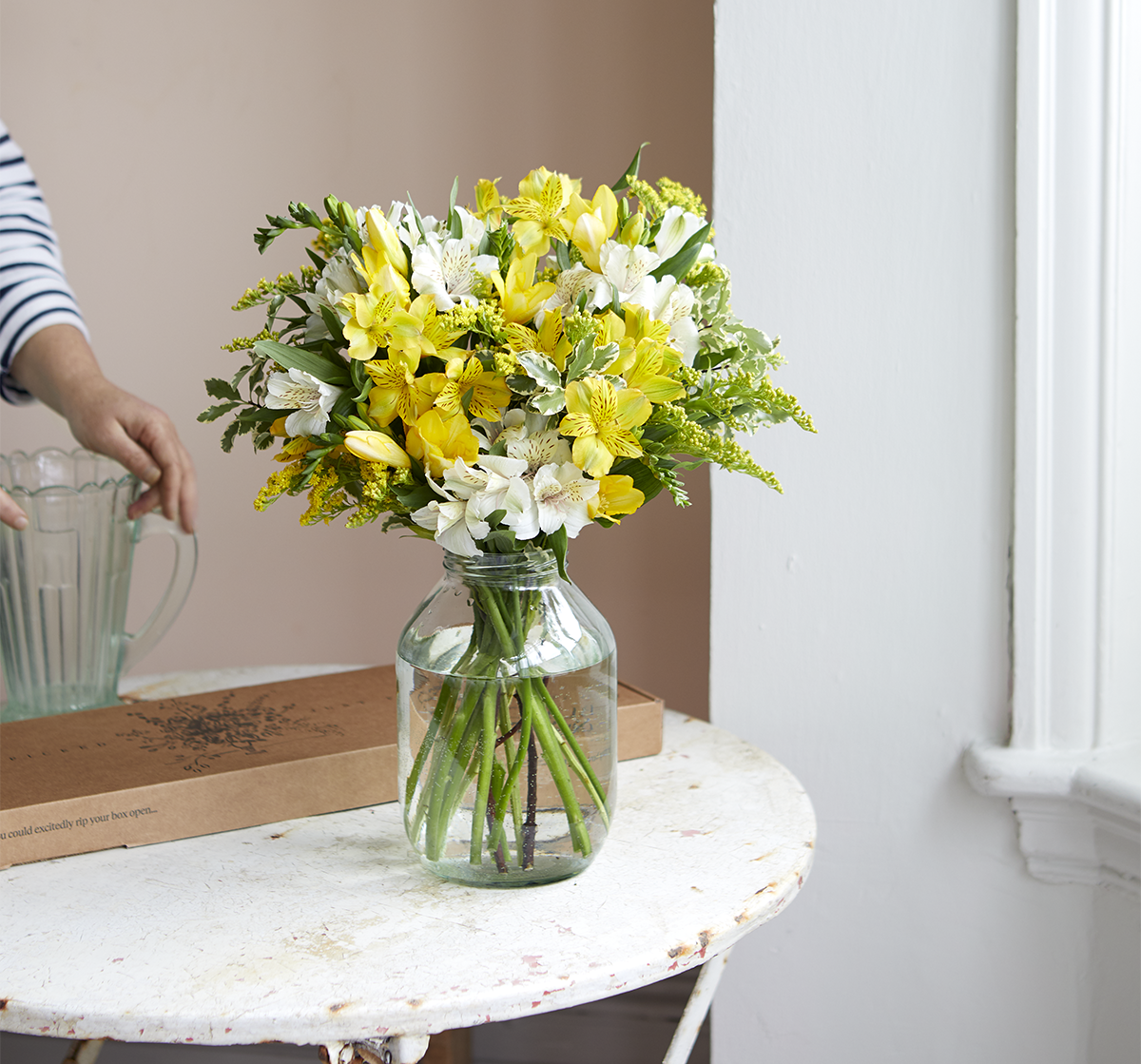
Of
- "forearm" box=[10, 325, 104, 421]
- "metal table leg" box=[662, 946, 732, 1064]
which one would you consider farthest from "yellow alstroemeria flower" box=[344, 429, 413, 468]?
"forearm" box=[10, 325, 104, 421]

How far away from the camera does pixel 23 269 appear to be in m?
1.10

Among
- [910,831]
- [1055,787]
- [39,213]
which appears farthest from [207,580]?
[1055,787]

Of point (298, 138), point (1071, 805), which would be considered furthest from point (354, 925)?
point (298, 138)

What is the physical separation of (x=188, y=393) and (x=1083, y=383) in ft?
4.21

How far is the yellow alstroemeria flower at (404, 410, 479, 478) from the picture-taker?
554mm

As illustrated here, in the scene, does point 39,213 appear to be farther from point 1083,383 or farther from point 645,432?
point 1083,383

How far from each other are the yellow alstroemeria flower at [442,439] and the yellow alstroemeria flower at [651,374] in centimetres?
9

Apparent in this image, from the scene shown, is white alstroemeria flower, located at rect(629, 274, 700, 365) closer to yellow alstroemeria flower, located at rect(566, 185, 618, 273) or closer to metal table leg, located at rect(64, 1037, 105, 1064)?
yellow alstroemeria flower, located at rect(566, 185, 618, 273)

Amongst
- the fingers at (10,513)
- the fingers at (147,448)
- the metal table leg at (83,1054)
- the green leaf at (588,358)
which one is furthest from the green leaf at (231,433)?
the metal table leg at (83,1054)

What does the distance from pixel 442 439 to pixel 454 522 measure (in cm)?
4

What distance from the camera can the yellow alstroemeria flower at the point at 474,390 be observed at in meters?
0.55

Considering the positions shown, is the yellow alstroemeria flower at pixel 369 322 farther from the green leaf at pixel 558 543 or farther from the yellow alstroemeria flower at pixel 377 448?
the green leaf at pixel 558 543

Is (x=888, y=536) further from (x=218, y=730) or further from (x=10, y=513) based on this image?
(x=10, y=513)

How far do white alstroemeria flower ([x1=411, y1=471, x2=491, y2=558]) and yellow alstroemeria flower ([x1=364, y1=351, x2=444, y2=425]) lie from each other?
4 centimetres
